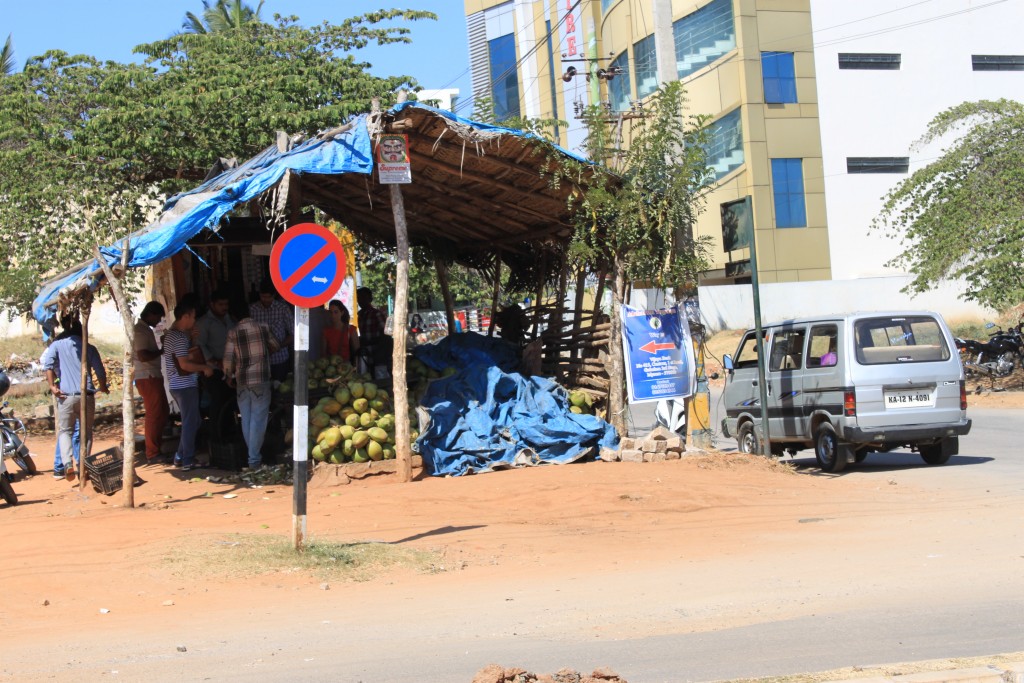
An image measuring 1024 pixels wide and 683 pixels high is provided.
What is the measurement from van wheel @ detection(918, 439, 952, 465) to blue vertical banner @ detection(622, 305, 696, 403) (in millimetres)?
3031

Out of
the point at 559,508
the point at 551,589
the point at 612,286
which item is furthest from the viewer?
the point at 612,286

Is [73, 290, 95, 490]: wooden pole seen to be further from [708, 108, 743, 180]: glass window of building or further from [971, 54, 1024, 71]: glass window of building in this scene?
[971, 54, 1024, 71]: glass window of building

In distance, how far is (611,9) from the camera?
1668 inches

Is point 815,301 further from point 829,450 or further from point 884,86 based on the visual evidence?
point 829,450

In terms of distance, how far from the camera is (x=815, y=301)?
3581 cm

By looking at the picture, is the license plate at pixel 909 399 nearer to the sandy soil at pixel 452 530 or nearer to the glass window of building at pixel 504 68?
the sandy soil at pixel 452 530

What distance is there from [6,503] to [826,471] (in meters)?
9.67

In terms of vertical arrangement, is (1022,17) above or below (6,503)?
above

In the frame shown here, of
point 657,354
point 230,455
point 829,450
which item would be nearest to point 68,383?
point 230,455

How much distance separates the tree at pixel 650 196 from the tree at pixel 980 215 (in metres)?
9.67

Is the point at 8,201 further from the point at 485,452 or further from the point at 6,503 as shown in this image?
the point at 485,452

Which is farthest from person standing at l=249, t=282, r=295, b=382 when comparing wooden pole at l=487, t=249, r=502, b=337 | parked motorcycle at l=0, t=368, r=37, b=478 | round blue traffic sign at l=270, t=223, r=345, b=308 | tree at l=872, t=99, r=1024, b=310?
tree at l=872, t=99, r=1024, b=310

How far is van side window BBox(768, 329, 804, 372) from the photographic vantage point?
41.0ft

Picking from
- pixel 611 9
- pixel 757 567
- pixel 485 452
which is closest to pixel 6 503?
pixel 485 452
